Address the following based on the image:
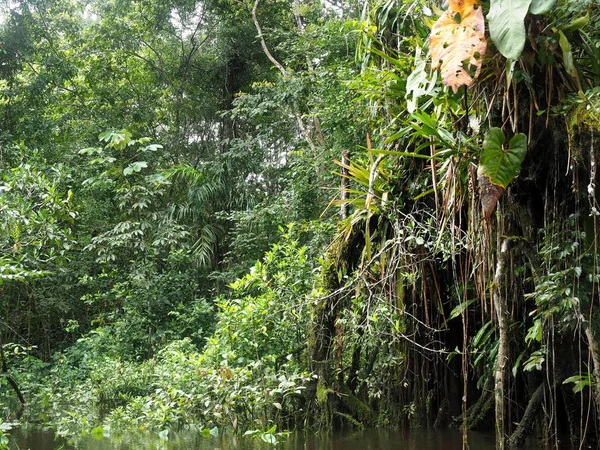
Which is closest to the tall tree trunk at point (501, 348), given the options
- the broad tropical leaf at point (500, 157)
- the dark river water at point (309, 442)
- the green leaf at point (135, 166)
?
the broad tropical leaf at point (500, 157)

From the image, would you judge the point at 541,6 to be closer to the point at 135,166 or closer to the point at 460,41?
the point at 460,41

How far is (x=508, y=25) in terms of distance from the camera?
236cm

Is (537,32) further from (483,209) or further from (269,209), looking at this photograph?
(269,209)

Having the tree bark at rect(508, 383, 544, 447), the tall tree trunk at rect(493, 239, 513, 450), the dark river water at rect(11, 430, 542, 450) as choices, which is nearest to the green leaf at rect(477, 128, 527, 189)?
the tall tree trunk at rect(493, 239, 513, 450)

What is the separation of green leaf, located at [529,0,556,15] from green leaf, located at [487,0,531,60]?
50 mm

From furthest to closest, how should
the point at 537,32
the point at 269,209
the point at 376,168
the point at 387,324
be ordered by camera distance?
1. the point at 269,209
2. the point at 387,324
3. the point at 376,168
4. the point at 537,32

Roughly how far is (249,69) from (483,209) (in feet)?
32.6

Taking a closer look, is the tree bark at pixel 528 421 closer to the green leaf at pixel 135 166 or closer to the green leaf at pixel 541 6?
the green leaf at pixel 541 6

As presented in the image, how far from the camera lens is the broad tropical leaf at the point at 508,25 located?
7.62ft

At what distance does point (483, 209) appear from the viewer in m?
2.69

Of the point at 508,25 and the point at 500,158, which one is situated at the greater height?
the point at 508,25

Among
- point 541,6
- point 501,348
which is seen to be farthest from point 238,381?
point 541,6

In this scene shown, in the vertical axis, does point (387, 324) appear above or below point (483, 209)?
below

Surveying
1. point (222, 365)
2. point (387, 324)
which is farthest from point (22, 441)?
point (387, 324)
